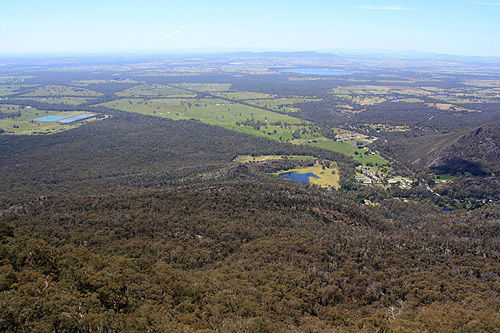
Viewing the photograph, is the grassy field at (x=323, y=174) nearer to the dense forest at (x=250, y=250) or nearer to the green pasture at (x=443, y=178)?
the dense forest at (x=250, y=250)

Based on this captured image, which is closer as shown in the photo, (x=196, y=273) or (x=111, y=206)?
(x=196, y=273)

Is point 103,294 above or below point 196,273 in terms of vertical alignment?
above

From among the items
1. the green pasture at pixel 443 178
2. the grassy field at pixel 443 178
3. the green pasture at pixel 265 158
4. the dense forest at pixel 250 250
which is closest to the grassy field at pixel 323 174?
the dense forest at pixel 250 250

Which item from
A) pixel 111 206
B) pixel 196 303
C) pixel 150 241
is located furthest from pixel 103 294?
pixel 111 206

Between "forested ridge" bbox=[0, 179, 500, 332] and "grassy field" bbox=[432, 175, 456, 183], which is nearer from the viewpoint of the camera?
"forested ridge" bbox=[0, 179, 500, 332]

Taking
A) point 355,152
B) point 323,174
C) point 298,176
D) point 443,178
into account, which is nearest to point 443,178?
point 443,178

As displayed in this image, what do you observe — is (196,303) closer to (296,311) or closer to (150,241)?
(296,311)

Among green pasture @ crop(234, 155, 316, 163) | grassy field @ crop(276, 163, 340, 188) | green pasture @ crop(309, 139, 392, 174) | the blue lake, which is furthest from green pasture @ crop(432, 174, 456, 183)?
green pasture @ crop(234, 155, 316, 163)

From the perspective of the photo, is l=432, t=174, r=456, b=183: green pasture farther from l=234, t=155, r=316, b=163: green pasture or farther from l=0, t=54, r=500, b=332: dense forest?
l=234, t=155, r=316, b=163: green pasture
